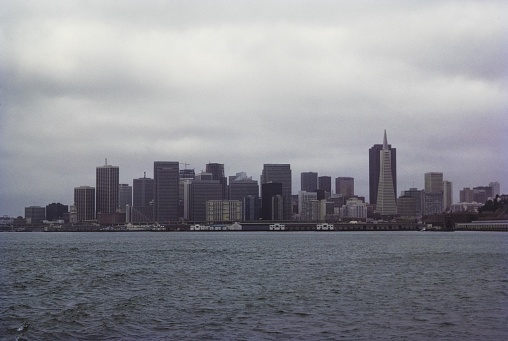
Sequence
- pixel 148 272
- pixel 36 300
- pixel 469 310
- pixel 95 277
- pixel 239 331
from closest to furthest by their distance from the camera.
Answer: pixel 239 331
pixel 469 310
pixel 36 300
pixel 95 277
pixel 148 272

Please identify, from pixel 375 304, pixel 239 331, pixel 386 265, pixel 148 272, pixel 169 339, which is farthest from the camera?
pixel 386 265

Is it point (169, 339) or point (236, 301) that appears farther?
point (236, 301)

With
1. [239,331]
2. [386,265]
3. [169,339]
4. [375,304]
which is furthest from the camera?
[386,265]

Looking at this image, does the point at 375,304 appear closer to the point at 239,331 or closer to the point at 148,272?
the point at 239,331

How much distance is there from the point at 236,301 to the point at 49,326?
1377 centimetres

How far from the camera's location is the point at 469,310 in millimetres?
42094

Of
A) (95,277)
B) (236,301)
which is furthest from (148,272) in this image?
(236,301)

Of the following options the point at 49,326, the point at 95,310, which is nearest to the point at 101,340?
the point at 49,326

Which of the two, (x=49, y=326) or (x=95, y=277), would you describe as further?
(x=95, y=277)

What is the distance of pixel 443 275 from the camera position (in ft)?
219

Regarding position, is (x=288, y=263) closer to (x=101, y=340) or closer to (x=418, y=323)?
(x=418, y=323)

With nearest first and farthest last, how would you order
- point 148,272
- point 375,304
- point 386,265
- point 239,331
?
point 239,331 → point 375,304 → point 148,272 → point 386,265

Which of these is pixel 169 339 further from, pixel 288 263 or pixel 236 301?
pixel 288 263

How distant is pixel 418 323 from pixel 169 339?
1384 centimetres
